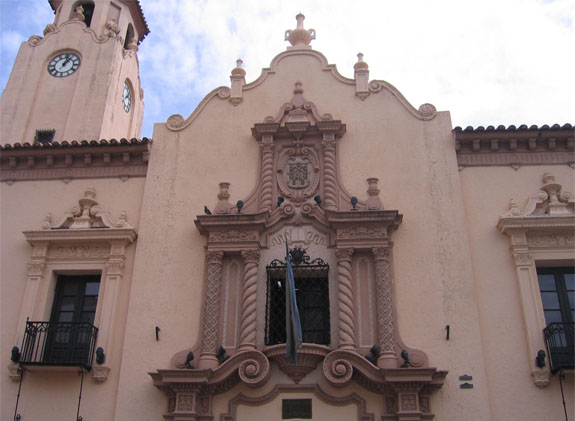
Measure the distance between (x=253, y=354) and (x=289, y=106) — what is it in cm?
580

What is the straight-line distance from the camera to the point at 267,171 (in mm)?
12812

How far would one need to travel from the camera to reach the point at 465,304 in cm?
1115

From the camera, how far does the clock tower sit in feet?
65.3

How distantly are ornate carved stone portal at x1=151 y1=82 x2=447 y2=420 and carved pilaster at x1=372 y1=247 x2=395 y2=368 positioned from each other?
0.02 m

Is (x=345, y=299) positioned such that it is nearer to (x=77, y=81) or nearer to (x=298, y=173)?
(x=298, y=173)

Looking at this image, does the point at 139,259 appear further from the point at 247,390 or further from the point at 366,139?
the point at 366,139

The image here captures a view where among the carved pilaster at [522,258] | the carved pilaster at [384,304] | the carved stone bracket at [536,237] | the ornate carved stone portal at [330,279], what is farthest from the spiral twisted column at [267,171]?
the carved pilaster at [522,258]

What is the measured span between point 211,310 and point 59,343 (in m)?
3.11

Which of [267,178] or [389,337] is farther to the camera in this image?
[267,178]

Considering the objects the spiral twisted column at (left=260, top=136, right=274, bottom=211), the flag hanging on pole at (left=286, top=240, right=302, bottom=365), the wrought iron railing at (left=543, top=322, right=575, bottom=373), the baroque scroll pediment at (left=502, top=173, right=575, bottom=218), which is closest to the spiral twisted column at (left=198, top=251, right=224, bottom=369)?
the spiral twisted column at (left=260, top=136, right=274, bottom=211)

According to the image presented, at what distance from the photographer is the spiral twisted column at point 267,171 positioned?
1245cm

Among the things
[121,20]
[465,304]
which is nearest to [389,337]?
[465,304]

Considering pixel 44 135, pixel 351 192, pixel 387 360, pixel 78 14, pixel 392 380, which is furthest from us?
pixel 78 14

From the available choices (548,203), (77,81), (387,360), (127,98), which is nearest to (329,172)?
(387,360)
